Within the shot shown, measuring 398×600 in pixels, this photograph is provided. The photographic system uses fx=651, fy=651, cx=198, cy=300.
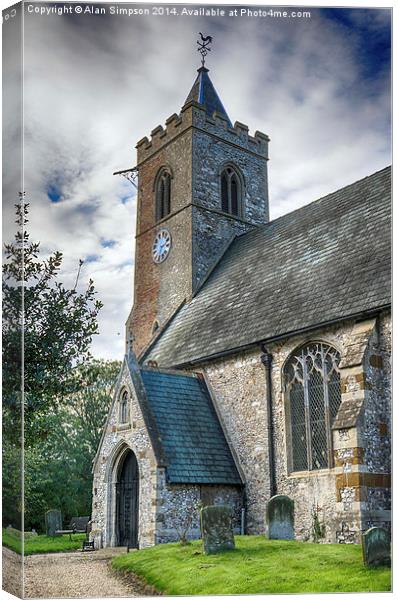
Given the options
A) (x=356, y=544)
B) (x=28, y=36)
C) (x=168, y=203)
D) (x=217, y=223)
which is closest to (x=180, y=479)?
(x=356, y=544)

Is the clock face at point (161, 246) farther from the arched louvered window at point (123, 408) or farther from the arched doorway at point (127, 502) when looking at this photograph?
the arched doorway at point (127, 502)

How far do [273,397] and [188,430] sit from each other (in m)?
2.28

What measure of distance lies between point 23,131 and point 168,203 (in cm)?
1688

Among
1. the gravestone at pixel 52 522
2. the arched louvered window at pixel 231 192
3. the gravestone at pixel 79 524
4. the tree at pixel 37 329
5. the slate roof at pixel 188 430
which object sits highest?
the arched louvered window at pixel 231 192

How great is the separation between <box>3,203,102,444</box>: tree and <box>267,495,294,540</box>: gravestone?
4.49 m

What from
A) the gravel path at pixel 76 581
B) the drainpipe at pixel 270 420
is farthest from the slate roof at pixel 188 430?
the gravel path at pixel 76 581

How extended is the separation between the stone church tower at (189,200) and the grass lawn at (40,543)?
7103mm

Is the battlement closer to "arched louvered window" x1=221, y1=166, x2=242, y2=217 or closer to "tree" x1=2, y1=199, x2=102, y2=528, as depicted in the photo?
"arched louvered window" x1=221, y1=166, x2=242, y2=217

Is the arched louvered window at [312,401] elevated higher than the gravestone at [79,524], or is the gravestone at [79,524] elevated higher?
the arched louvered window at [312,401]

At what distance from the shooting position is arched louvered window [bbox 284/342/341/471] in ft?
47.7

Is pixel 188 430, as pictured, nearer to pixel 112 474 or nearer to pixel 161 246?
pixel 112 474

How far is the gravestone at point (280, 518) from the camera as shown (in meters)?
12.3

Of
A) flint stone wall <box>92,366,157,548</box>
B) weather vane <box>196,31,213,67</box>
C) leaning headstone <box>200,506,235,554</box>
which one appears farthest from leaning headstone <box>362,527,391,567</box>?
weather vane <box>196,31,213,67</box>
